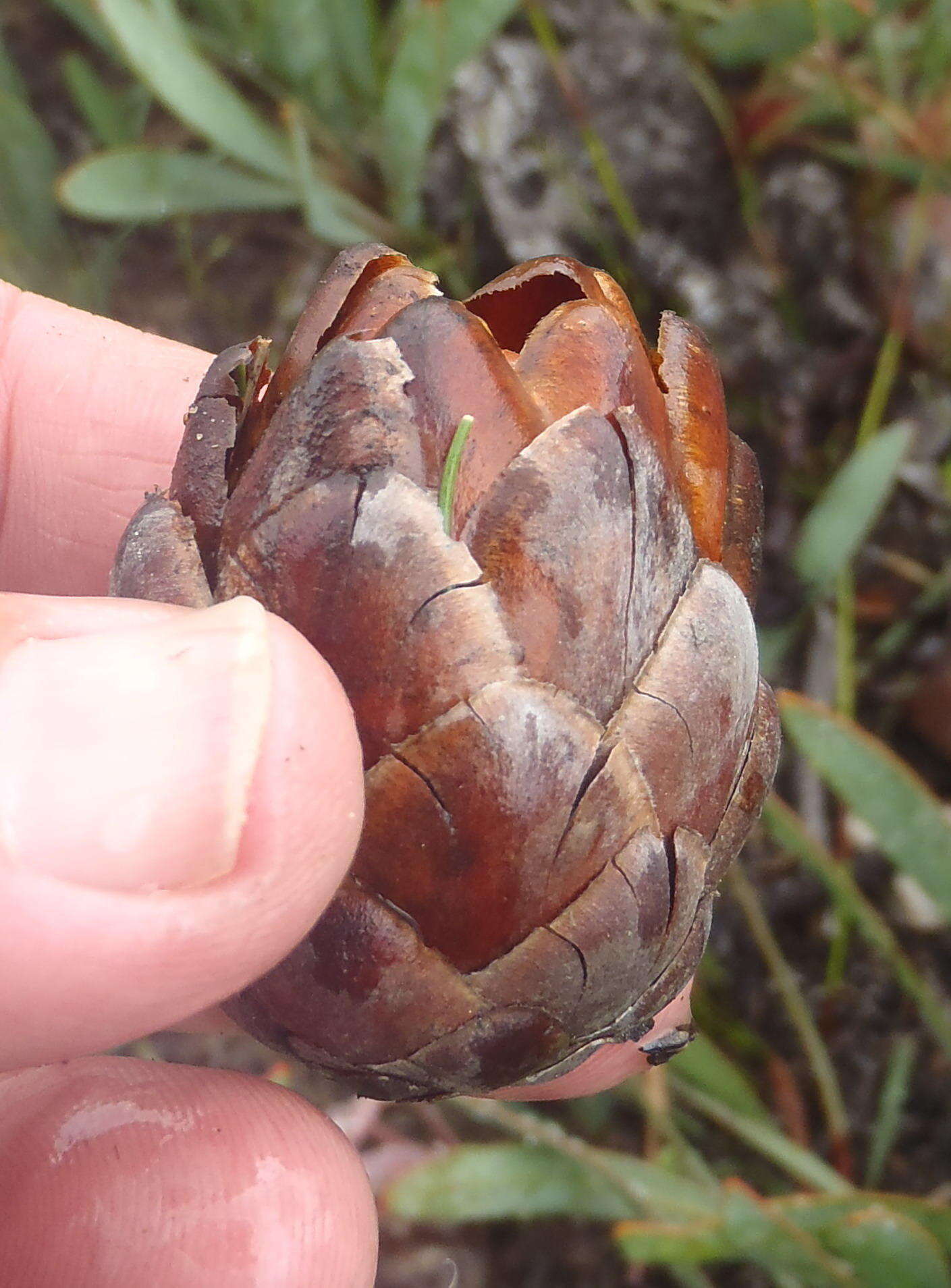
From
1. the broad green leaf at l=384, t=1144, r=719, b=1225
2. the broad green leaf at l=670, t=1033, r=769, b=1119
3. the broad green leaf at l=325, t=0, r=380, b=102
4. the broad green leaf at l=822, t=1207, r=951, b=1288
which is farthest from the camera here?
the broad green leaf at l=325, t=0, r=380, b=102

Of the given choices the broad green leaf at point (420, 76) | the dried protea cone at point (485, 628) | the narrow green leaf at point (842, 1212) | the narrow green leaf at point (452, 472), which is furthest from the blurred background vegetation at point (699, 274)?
the narrow green leaf at point (452, 472)

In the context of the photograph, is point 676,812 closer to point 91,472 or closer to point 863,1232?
point 863,1232

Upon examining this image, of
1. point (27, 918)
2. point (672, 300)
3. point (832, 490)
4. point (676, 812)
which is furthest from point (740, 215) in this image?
point (27, 918)

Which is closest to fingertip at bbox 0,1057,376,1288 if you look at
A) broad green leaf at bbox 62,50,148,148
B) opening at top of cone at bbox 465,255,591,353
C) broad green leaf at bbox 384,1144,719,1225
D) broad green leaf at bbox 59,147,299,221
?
broad green leaf at bbox 384,1144,719,1225

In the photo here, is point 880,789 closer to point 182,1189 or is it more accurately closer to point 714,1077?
point 714,1077

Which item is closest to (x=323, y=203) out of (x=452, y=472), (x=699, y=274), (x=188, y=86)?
(x=188, y=86)

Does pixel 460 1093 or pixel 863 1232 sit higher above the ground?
pixel 460 1093

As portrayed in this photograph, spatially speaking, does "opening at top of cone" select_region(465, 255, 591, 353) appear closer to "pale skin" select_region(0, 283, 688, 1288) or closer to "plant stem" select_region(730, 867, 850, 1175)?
"pale skin" select_region(0, 283, 688, 1288)
